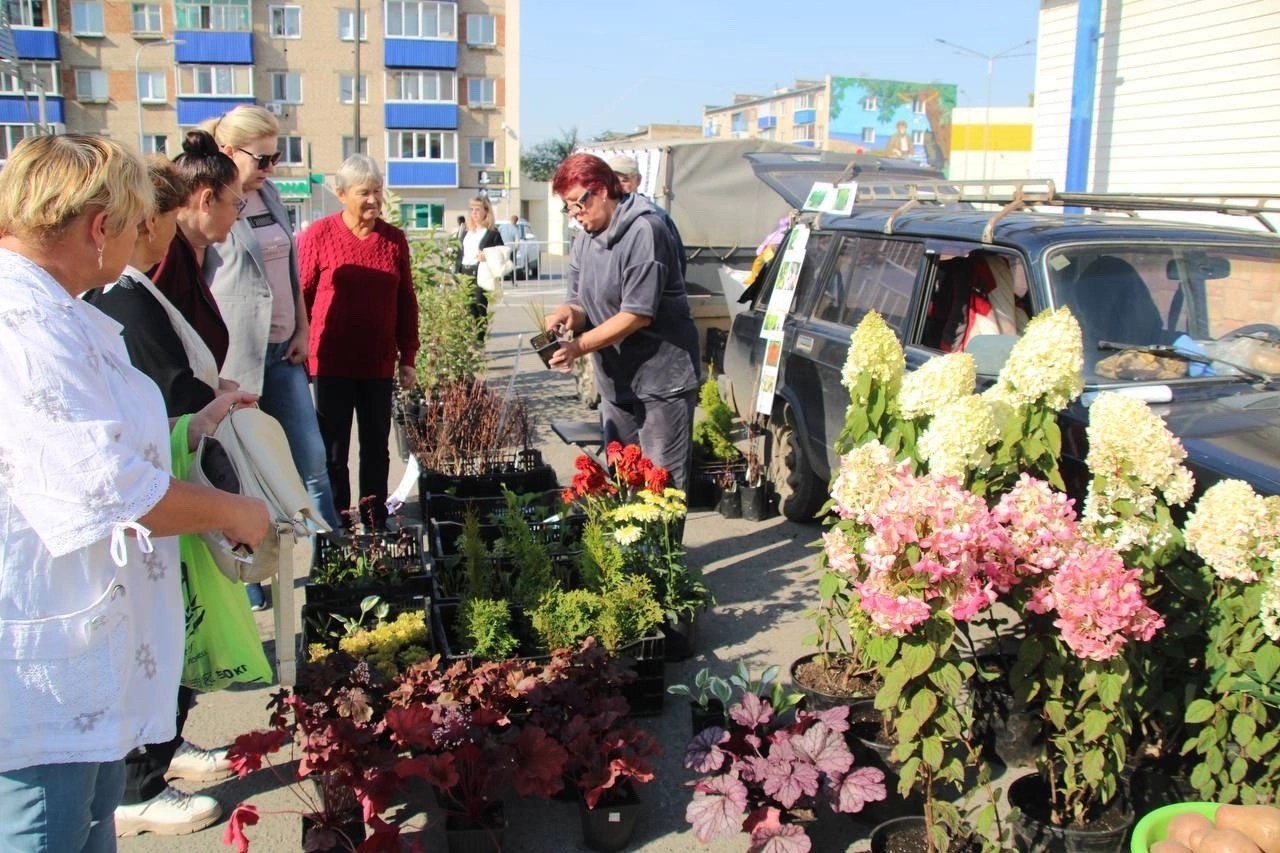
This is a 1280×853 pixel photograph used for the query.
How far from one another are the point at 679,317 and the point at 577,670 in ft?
6.86

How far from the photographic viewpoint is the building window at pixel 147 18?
51156 mm

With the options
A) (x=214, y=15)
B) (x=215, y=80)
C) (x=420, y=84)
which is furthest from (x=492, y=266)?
(x=214, y=15)

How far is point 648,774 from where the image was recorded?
3275mm

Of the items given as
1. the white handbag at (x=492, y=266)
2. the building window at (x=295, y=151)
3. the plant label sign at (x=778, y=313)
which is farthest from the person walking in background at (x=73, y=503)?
the building window at (x=295, y=151)

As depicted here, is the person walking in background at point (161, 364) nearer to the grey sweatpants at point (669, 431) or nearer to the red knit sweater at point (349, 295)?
the red knit sweater at point (349, 295)

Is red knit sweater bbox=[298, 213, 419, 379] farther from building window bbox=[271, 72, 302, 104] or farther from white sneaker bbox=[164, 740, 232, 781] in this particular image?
building window bbox=[271, 72, 302, 104]

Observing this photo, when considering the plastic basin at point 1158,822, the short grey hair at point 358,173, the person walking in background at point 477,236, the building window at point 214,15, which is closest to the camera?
the plastic basin at point 1158,822

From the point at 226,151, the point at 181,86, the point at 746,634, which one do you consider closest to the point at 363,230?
the point at 226,151

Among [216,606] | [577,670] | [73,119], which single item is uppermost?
[73,119]

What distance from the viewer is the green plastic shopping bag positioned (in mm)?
2795

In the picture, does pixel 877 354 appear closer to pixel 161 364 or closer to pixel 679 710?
pixel 679 710

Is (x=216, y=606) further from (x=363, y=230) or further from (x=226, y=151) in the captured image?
(x=363, y=230)

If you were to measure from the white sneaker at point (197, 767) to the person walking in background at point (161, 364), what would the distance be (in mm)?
117

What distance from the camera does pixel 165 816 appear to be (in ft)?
11.2
